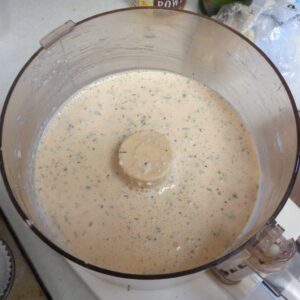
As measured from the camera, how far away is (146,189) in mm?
659

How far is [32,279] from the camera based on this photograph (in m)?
0.68

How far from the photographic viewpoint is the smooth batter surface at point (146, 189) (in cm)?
62

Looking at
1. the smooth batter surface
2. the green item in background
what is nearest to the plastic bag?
the green item in background

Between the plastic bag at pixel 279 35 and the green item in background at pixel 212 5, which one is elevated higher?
the green item in background at pixel 212 5

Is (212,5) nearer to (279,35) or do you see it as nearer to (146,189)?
(279,35)

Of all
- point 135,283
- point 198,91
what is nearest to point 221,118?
point 198,91

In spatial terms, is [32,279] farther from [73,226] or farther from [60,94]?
[60,94]

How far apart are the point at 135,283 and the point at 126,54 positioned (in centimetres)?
40

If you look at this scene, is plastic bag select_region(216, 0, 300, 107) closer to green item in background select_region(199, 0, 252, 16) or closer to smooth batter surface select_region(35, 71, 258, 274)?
green item in background select_region(199, 0, 252, 16)

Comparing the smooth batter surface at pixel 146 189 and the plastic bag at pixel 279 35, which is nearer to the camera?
the smooth batter surface at pixel 146 189

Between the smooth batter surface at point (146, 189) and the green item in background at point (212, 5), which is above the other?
the green item in background at point (212, 5)

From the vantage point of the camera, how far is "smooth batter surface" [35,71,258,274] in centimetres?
62

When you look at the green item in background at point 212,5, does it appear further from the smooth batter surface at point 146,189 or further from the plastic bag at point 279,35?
the smooth batter surface at point 146,189

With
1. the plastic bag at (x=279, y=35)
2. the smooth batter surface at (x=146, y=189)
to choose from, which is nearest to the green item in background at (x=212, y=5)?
the plastic bag at (x=279, y=35)
